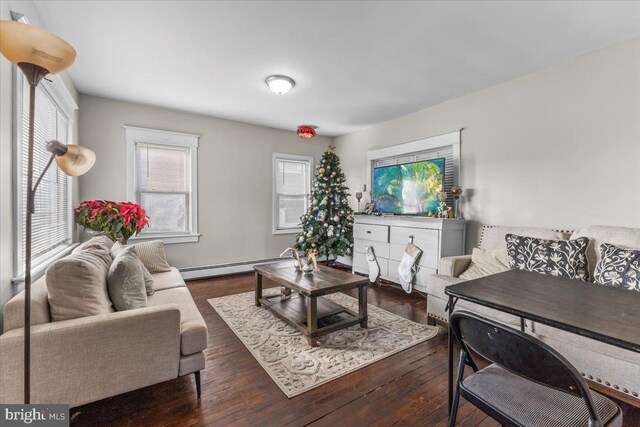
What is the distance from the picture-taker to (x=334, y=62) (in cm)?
279

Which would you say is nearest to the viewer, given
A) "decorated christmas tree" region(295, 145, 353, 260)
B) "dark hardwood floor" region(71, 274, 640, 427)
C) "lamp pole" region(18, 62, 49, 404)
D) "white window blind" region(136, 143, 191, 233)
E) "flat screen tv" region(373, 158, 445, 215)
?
"lamp pole" region(18, 62, 49, 404)

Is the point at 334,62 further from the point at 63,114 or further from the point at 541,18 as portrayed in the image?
the point at 63,114

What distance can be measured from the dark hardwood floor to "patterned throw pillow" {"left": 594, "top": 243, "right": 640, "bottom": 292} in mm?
746

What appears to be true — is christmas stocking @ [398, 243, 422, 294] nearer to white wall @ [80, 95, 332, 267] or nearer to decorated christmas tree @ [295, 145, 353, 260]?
decorated christmas tree @ [295, 145, 353, 260]

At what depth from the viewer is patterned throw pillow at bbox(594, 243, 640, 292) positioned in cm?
185

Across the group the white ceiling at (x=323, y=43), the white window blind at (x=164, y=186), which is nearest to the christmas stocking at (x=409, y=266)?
the white ceiling at (x=323, y=43)

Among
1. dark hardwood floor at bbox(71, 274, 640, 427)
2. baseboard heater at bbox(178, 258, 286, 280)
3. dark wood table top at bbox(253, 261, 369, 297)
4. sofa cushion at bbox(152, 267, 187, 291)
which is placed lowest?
dark hardwood floor at bbox(71, 274, 640, 427)

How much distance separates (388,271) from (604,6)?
10.7 feet

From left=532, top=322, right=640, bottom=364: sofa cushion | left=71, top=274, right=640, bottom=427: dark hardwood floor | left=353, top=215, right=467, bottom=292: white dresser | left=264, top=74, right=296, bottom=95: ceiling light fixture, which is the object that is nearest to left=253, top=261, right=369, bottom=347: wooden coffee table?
left=71, top=274, right=640, bottom=427: dark hardwood floor

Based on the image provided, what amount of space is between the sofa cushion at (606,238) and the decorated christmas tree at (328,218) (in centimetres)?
309

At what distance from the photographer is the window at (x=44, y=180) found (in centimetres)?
181

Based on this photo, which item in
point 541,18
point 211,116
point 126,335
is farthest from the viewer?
point 211,116

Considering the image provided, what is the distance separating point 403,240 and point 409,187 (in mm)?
842

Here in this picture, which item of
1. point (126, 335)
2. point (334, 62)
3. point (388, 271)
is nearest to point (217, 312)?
point (126, 335)
